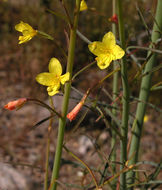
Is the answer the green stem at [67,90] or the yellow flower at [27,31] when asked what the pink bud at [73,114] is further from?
the yellow flower at [27,31]

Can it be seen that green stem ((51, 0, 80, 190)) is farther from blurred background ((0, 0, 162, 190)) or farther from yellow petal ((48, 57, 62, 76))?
blurred background ((0, 0, 162, 190))

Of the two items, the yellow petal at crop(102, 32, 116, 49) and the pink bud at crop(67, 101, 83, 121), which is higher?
the yellow petal at crop(102, 32, 116, 49)

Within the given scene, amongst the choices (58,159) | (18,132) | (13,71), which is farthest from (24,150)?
(58,159)

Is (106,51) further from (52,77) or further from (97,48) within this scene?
(52,77)

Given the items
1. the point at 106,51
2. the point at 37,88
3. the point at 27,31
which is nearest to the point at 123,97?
the point at 106,51

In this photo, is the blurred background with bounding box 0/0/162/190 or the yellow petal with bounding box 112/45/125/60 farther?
the blurred background with bounding box 0/0/162/190

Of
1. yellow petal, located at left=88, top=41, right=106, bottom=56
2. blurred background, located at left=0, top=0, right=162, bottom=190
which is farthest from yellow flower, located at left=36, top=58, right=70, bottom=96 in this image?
blurred background, located at left=0, top=0, right=162, bottom=190

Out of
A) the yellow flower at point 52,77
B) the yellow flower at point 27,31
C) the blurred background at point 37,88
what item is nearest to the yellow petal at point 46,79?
the yellow flower at point 52,77
